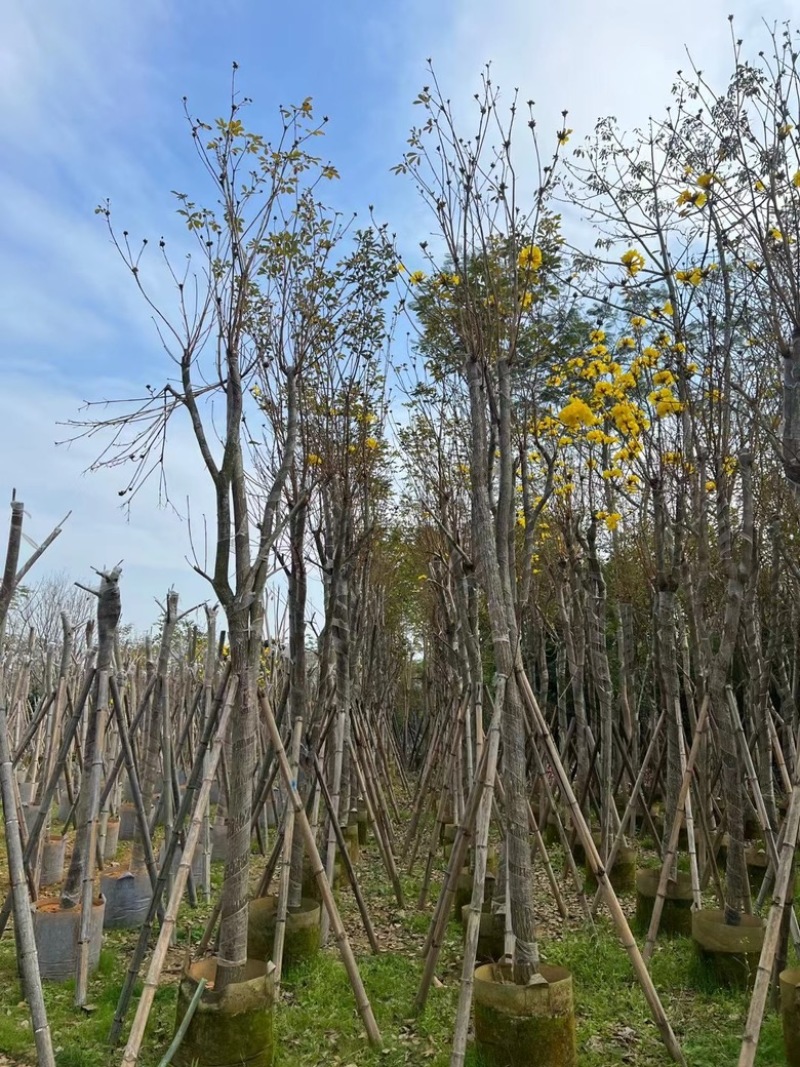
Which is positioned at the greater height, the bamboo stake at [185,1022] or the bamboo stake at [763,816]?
the bamboo stake at [763,816]

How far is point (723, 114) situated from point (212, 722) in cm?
502

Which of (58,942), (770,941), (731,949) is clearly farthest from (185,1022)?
(731,949)

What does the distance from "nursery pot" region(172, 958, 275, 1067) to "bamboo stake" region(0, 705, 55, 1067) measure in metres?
0.65

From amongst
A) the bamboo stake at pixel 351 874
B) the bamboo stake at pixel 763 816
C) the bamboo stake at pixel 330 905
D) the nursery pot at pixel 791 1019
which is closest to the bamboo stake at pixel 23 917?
the bamboo stake at pixel 330 905

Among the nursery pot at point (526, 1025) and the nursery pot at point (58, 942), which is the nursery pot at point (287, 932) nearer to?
the nursery pot at point (58, 942)

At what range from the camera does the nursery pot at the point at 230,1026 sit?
358 cm

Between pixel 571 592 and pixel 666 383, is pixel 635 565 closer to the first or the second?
pixel 571 592

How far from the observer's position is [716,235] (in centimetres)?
578

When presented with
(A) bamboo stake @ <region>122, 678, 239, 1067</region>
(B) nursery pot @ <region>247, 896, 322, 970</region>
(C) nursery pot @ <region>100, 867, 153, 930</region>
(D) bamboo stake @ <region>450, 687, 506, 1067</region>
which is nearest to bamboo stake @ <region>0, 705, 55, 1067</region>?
(A) bamboo stake @ <region>122, 678, 239, 1067</region>

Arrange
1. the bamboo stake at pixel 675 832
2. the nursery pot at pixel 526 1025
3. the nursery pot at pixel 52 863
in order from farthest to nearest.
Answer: the nursery pot at pixel 52 863 → the bamboo stake at pixel 675 832 → the nursery pot at pixel 526 1025

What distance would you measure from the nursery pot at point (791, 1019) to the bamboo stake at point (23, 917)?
10.4 ft

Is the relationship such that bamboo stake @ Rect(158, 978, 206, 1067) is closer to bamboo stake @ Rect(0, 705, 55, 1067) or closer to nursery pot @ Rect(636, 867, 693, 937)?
bamboo stake @ Rect(0, 705, 55, 1067)

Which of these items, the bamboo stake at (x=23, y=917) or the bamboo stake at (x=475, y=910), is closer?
the bamboo stake at (x=23, y=917)

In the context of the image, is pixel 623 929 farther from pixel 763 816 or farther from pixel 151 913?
pixel 151 913
